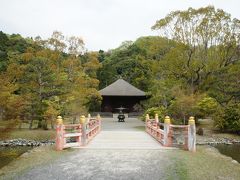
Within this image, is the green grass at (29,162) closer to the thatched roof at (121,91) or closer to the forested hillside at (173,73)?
the forested hillside at (173,73)

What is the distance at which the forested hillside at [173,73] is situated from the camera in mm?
24266

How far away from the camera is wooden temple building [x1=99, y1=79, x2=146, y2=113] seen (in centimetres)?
4194

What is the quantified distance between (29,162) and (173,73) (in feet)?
80.1

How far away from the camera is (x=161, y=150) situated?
1296cm

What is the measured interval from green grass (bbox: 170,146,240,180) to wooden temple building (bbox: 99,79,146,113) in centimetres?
2957

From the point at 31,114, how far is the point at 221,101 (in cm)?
1652

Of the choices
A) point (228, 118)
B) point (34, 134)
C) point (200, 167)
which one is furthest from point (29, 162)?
point (228, 118)

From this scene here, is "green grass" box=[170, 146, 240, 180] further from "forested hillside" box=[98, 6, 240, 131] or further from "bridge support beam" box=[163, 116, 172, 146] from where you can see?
"forested hillside" box=[98, 6, 240, 131]

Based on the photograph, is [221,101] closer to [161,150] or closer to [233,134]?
[233,134]

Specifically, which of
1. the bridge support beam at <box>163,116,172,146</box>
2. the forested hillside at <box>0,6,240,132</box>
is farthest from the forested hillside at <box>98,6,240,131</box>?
the bridge support beam at <box>163,116,172,146</box>

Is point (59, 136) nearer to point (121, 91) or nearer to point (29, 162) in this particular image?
point (29, 162)

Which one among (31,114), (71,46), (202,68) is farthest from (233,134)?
(71,46)

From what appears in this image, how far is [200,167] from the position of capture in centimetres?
1013

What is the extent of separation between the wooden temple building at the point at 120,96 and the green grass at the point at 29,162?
95.0 ft
